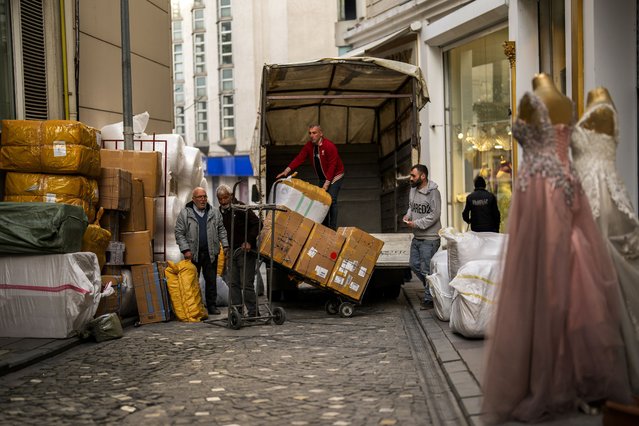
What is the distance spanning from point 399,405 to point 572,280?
5.73 feet

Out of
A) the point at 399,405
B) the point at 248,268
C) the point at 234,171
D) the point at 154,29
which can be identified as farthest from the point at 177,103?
the point at 399,405

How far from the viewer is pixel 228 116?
2110 inches

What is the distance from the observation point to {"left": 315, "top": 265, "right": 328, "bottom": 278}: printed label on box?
1176cm

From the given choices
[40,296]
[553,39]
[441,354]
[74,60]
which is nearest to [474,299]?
[441,354]

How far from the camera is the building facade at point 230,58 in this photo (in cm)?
4725

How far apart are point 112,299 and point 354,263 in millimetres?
3042

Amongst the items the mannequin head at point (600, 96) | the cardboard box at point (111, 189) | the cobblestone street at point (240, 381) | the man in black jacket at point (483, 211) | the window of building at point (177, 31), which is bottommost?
the cobblestone street at point (240, 381)

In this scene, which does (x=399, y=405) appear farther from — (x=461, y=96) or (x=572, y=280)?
(x=461, y=96)

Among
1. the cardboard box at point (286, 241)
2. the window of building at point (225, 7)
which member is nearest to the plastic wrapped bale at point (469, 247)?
the cardboard box at point (286, 241)

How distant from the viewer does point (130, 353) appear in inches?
369

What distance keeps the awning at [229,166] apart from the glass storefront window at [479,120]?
32850 millimetres

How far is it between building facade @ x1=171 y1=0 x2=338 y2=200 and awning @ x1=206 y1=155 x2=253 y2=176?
2.2 inches

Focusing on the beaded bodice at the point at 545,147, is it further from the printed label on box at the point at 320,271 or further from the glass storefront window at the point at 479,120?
the glass storefront window at the point at 479,120

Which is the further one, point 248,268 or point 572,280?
point 248,268
